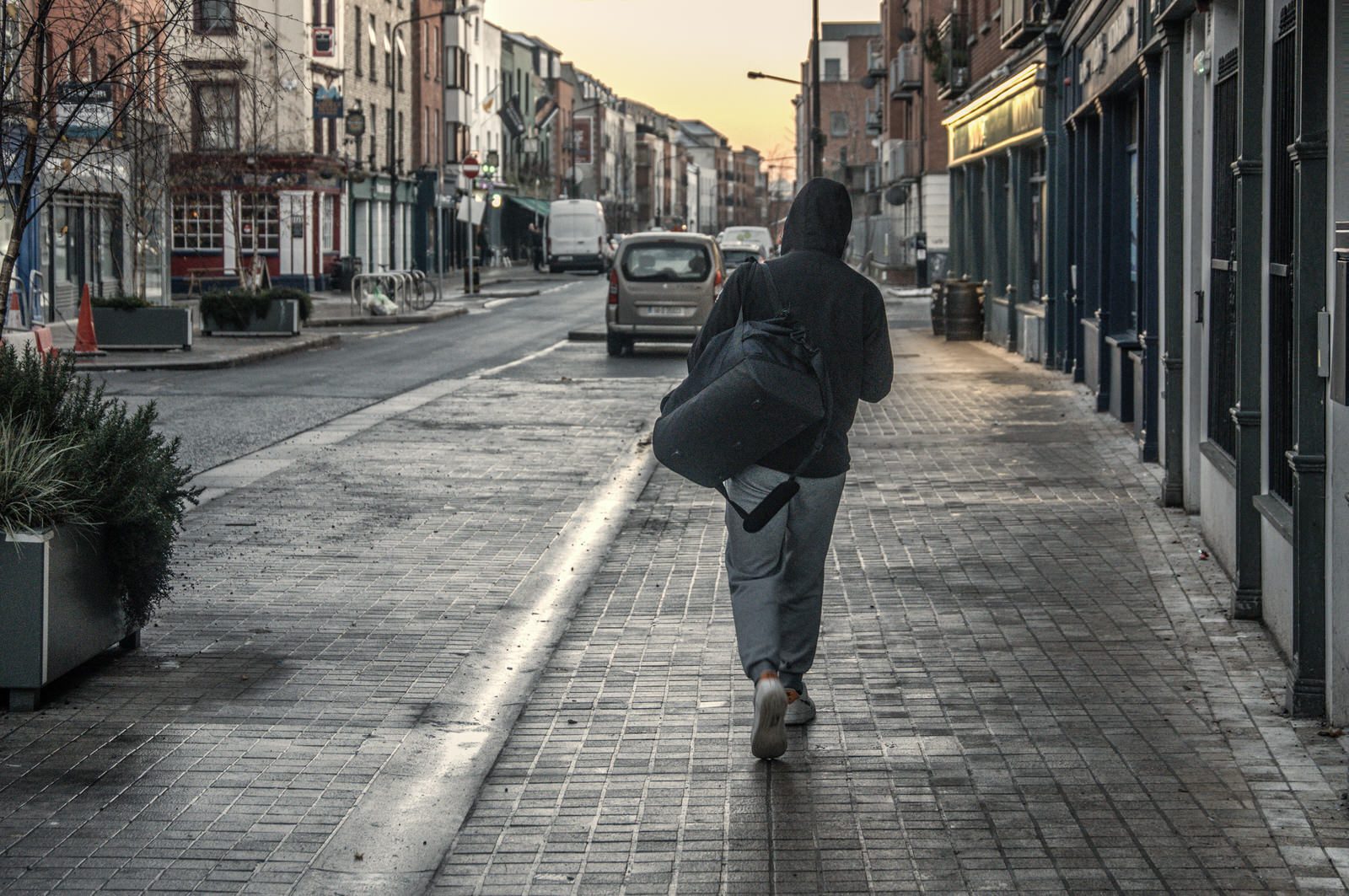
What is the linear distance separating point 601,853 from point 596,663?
2.22 m

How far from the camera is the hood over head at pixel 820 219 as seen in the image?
5.91m

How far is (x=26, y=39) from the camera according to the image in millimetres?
7176

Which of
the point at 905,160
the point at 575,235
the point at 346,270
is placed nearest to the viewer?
the point at 346,270

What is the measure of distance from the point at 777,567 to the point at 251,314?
24901 millimetres

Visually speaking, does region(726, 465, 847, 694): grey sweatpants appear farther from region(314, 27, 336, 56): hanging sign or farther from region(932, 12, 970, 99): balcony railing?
region(314, 27, 336, 56): hanging sign

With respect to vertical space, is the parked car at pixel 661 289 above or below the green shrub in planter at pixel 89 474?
above

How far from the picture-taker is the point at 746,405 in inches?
217

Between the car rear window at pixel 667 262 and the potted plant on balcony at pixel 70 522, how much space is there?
1872cm

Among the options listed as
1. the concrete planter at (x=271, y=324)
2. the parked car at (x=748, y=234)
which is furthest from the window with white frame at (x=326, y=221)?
the concrete planter at (x=271, y=324)

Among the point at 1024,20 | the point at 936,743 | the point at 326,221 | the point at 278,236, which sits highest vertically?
the point at 1024,20

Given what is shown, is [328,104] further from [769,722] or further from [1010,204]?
[769,722]

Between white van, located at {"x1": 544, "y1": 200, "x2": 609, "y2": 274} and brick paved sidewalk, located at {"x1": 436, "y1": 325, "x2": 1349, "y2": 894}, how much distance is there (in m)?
61.1

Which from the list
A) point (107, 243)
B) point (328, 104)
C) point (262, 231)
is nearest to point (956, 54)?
point (107, 243)

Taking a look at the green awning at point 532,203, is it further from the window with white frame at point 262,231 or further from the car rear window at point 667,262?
the car rear window at point 667,262
